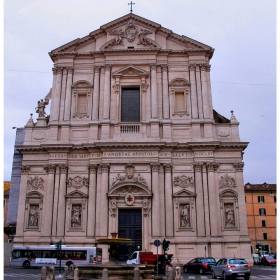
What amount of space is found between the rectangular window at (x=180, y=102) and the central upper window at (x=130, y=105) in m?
2.92

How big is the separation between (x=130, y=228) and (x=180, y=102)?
1012 centimetres

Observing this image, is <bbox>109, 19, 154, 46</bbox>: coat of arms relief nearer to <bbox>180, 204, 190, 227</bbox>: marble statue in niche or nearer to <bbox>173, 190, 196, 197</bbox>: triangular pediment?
<bbox>173, 190, 196, 197</bbox>: triangular pediment

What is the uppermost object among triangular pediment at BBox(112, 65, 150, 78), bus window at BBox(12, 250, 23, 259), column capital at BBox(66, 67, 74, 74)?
column capital at BBox(66, 67, 74, 74)

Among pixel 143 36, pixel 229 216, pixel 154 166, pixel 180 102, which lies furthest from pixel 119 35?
pixel 229 216

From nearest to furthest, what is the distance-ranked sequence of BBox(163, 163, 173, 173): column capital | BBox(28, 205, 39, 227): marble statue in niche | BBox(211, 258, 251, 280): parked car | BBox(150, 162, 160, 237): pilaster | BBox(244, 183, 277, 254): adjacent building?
1. BBox(211, 258, 251, 280): parked car
2. BBox(150, 162, 160, 237): pilaster
3. BBox(28, 205, 39, 227): marble statue in niche
4. BBox(163, 163, 173, 173): column capital
5. BBox(244, 183, 277, 254): adjacent building

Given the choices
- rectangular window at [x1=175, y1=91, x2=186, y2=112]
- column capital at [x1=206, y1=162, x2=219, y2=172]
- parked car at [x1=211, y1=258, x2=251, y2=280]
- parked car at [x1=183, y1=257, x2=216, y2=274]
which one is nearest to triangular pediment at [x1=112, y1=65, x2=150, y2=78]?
rectangular window at [x1=175, y1=91, x2=186, y2=112]

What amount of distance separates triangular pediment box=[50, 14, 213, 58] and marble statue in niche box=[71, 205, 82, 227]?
12.1 metres

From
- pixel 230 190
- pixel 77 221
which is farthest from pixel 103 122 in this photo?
pixel 230 190

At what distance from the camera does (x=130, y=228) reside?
2522 cm

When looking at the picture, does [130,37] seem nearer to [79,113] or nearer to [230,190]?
[79,113]

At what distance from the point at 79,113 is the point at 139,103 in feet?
15.2

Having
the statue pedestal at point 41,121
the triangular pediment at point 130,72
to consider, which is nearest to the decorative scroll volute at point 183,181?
the triangular pediment at point 130,72

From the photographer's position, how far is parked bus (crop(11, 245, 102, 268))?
23812 mm

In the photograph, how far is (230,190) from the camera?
25.8 m
